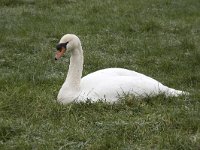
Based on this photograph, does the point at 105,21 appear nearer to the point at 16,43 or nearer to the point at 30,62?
the point at 16,43

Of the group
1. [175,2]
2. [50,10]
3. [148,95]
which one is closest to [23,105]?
[148,95]

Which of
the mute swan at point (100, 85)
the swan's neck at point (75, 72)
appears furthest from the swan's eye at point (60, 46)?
the swan's neck at point (75, 72)

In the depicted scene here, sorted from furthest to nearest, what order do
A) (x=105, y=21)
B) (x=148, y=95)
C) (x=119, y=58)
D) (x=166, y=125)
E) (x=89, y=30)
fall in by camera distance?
(x=105, y=21), (x=89, y=30), (x=119, y=58), (x=148, y=95), (x=166, y=125)

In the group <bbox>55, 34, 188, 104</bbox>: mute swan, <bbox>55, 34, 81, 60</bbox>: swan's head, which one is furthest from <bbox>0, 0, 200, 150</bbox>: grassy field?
<bbox>55, 34, 81, 60</bbox>: swan's head

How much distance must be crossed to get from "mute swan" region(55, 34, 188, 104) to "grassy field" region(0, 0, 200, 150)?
357 mm

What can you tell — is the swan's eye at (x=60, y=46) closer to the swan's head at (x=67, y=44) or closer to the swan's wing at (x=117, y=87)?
the swan's head at (x=67, y=44)

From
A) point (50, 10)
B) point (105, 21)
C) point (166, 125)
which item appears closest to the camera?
point (166, 125)

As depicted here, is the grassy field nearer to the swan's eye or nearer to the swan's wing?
the swan's wing

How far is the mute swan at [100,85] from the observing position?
8.52 m

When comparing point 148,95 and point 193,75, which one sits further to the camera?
point 193,75

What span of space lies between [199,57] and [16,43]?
455 centimetres

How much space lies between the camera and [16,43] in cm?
1398

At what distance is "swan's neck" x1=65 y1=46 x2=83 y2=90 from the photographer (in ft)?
29.7

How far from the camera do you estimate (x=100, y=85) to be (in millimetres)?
8711
